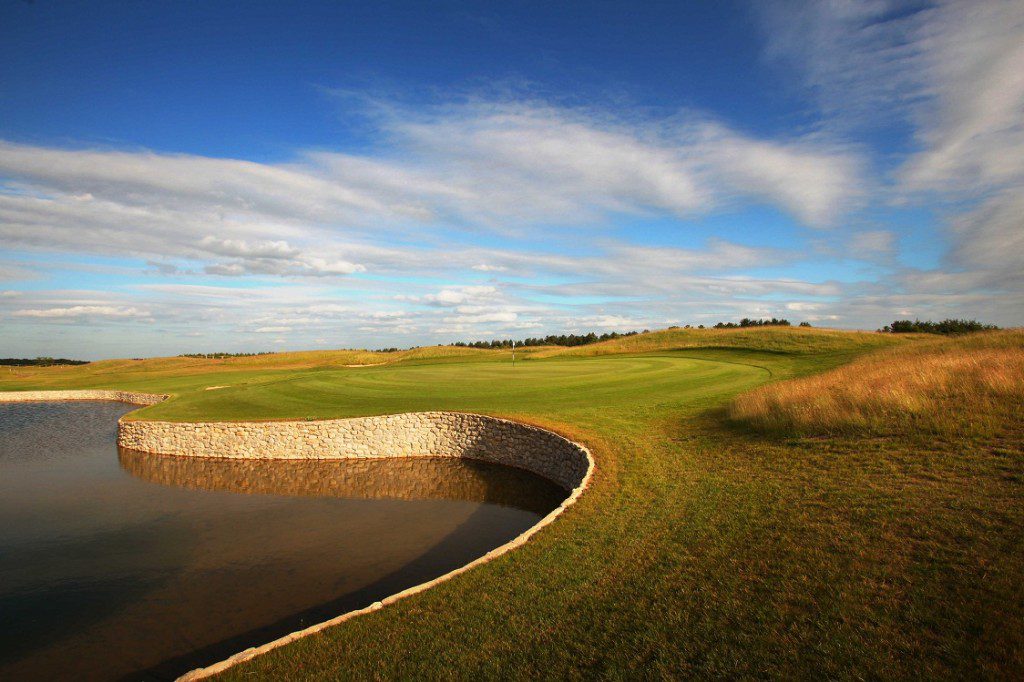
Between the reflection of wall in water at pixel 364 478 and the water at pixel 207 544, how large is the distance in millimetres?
83

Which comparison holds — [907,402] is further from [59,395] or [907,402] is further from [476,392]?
Answer: [59,395]

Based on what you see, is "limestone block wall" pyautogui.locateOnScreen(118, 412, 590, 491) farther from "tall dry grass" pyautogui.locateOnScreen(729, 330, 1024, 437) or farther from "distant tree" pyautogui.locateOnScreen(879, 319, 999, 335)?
"distant tree" pyautogui.locateOnScreen(879, 319, 999, 335)

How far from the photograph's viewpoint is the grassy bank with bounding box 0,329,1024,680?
449 centimetres

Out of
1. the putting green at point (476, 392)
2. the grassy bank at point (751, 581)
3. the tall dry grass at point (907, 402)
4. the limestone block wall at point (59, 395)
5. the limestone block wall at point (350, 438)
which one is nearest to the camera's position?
the grassy bank at point (751, 581)

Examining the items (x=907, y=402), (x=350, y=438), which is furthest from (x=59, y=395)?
(x=907, y=402)

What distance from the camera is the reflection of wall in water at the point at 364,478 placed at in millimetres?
15500

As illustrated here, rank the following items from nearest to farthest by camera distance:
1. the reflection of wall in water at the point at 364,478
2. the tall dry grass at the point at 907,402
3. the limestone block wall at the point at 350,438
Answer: the tall dry grass at the point at 907,402
the reflection of wall in water at the point at 364,478
the limestone block wall at the point at 350,438

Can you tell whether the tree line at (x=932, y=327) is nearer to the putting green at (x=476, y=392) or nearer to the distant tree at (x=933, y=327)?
the distant tree at (x=933, y=327)

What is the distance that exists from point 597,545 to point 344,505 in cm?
1006


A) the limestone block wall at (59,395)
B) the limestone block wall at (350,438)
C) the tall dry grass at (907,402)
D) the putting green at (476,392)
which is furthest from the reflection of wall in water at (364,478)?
the limestone block wall at (59,395)

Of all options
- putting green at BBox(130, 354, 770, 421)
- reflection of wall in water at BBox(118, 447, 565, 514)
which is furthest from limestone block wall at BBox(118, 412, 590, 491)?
putting green at BBox(130, 354, 770, 421)

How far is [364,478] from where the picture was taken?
17375 millimetres

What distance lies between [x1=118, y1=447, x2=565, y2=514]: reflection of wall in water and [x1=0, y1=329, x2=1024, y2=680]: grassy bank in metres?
4.63

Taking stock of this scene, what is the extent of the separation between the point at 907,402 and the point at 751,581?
877cm
